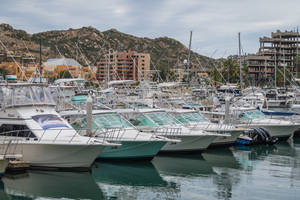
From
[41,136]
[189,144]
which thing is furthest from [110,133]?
[189,144]

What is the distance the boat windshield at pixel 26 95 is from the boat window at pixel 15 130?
4.24 ft

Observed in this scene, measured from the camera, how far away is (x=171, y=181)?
71.3 ft

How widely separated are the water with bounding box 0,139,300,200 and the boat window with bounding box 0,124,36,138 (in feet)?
6.62

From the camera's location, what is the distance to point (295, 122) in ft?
125

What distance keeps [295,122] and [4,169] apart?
89.4ft

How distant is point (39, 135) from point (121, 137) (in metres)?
5.14

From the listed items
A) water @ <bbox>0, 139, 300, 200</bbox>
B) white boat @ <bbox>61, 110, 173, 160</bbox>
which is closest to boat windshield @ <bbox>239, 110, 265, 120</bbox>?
water @ <bbox>0, 139, 300, 200</bbox>

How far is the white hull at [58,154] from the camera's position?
2102cm

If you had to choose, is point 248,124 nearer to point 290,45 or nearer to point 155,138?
point 155,138

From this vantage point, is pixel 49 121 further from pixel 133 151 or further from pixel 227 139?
pixel 227 139

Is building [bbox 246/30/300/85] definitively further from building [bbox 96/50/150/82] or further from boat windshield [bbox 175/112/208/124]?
boat windshield [bbox 175/112/208/124]

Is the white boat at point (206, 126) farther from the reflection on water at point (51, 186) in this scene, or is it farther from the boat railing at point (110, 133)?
the reflection on water at point (51, 186)

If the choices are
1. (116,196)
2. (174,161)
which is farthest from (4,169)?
(174,161)

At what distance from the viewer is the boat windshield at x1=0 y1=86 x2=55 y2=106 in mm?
23000
